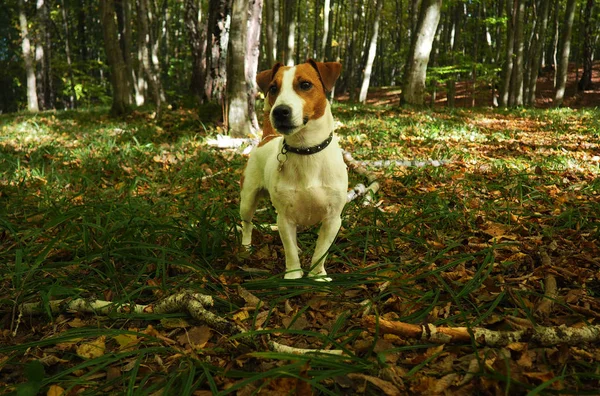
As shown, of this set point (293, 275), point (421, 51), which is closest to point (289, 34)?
point (421, 51)

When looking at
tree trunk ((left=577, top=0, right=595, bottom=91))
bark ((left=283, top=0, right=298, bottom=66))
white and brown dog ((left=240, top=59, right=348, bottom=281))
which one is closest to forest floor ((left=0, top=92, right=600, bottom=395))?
white and brown dog ((left=240, top=59, right=348, bottom=281))

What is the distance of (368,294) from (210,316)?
102 centimetres

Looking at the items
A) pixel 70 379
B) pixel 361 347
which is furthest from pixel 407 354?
pixel 70 379

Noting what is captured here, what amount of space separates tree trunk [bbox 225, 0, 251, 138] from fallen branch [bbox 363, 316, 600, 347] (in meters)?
6.06

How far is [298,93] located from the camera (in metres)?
2.56

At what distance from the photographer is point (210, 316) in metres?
2.24

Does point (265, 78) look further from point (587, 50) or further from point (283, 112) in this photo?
point (587, 50)

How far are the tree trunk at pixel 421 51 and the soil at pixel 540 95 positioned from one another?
12327 mm

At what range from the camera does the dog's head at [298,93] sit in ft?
7.97

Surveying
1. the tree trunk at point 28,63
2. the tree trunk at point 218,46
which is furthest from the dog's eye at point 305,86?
the tree trunk at point 28,63

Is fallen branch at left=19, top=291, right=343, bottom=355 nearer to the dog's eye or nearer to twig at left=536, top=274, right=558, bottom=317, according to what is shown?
the dog's eye

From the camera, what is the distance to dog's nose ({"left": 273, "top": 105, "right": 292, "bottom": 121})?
2.40 m

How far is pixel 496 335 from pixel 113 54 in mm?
12606

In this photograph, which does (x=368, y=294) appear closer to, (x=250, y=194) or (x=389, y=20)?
(x=250, y=194)
